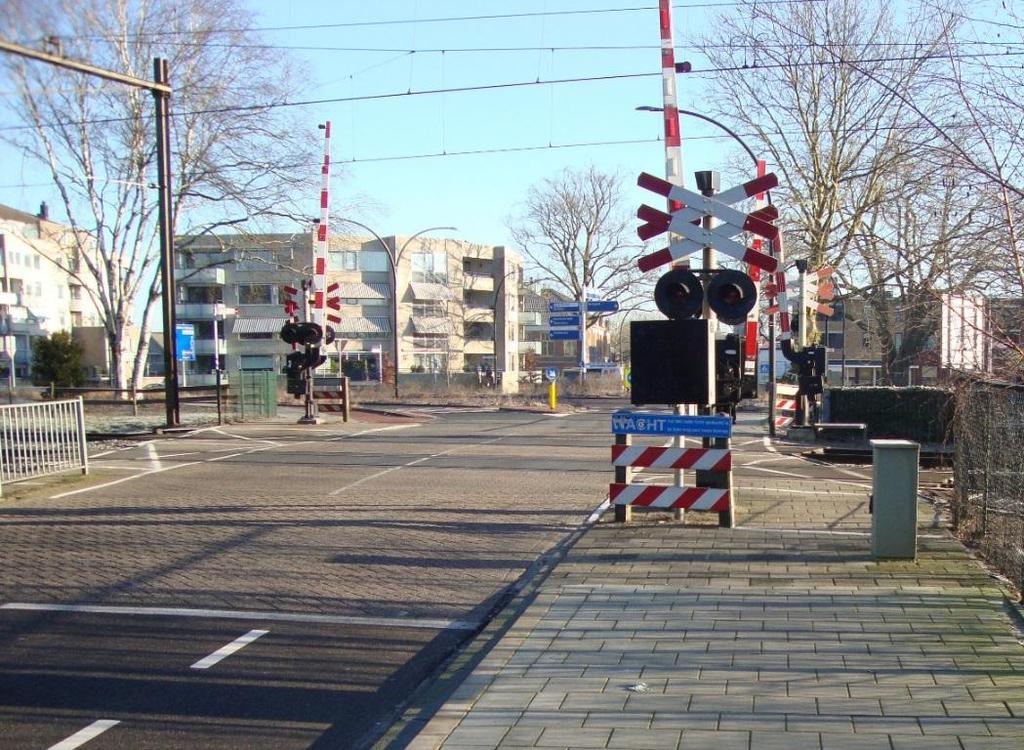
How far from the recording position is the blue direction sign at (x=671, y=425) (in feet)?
32.3

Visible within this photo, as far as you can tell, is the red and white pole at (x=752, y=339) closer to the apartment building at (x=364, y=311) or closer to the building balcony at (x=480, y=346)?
the apartment building at (x=364, y=311)

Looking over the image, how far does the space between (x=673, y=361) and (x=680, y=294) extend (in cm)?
72

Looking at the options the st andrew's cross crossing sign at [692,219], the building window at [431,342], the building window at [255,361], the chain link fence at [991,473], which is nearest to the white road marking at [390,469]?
the st andrew's cross crossing sign at [692,219]

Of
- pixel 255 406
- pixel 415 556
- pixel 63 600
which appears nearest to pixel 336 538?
pixel 415 556

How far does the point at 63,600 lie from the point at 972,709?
6.58 m

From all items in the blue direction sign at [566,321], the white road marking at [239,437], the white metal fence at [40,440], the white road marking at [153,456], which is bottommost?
the white road marking at [239,437]

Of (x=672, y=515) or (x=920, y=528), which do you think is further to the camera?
(x=672, y=515)

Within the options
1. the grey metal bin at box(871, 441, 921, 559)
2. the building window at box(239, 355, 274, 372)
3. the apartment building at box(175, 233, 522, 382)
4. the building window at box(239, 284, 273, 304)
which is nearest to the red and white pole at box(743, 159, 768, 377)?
the grey metal bin at box(871, 441, 921, 559)

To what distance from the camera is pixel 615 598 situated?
23.9 ft

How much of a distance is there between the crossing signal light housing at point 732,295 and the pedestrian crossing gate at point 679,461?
1143 millimetres

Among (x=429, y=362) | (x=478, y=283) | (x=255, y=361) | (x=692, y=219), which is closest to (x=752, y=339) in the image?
(x=692, y=219)

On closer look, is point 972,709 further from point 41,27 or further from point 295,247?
point 295,247

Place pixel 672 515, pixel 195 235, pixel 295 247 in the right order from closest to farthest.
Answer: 1. pixel 672 515
2. pixel 195 235
3. pixel 295 247

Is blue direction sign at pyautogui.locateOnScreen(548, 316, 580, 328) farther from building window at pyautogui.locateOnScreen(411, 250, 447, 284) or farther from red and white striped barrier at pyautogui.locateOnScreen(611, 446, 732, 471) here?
red and white striped barrier at pyautogui.locateOnScreen(611, 446, 732, 471)
